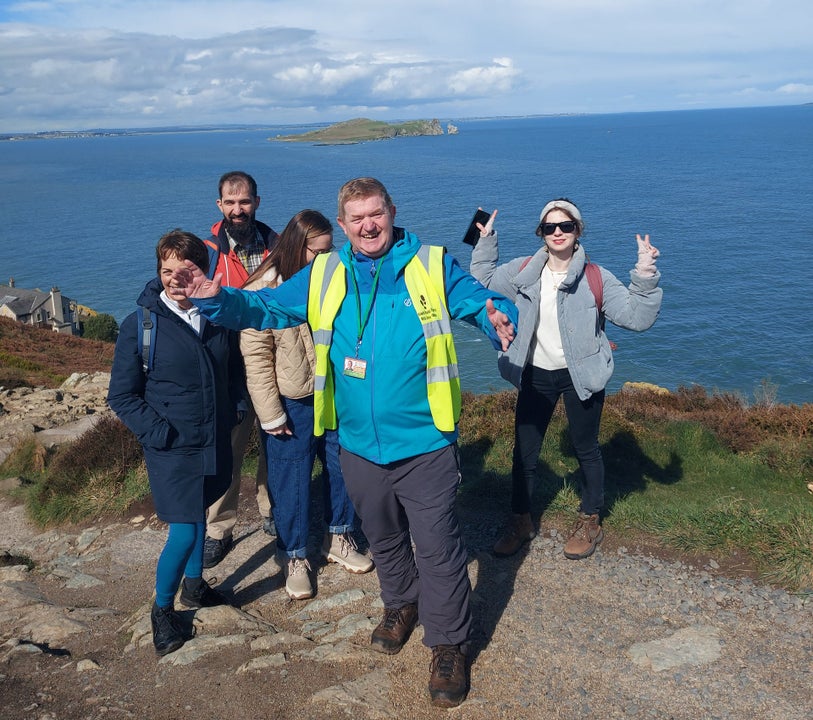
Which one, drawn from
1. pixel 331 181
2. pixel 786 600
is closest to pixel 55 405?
pixel 786 600

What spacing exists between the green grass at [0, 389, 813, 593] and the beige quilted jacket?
6.81ft

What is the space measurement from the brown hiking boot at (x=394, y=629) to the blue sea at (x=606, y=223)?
16.9 m

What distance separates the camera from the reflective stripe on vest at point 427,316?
3.31 m

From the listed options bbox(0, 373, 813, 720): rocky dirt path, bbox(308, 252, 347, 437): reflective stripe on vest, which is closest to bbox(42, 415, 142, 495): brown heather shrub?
bbox(0, 373, 813, 720): rocky dirt path

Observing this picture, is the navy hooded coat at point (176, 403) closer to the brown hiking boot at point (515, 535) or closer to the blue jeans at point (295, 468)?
the blue jeans at point (295, 468)

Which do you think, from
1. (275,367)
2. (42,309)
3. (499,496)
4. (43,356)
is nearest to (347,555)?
(275,367)

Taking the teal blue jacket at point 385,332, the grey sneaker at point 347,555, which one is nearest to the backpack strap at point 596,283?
the teal blue jacket at point 385,332

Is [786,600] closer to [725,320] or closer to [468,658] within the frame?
[468,658]

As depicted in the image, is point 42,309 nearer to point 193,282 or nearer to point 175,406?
point 175,406

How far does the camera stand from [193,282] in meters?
3.25

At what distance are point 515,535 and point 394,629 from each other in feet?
4.69

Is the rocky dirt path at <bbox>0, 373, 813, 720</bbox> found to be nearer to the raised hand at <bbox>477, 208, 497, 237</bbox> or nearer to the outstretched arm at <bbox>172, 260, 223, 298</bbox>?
the outstretched arm at <bbox>172, 260, 223, 298</bbox>

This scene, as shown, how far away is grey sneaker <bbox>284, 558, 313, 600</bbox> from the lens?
4.59m

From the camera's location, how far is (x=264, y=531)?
561 centimetres
